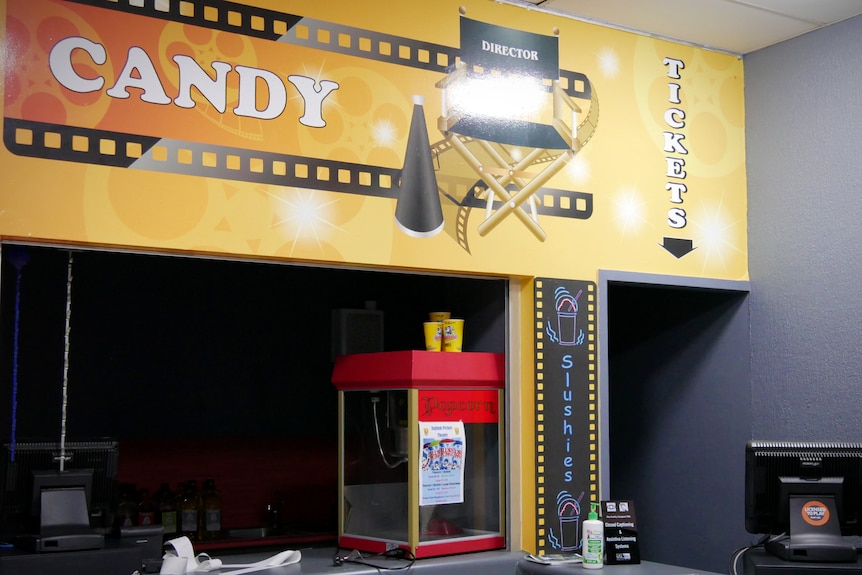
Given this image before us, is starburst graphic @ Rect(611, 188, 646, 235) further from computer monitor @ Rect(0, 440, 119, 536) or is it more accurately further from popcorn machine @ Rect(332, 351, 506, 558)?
computer monitor @ Rect(0, 440, 119, 536)

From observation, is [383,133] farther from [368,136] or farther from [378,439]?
[378,439]

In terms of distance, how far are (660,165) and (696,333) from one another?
1.02 metres

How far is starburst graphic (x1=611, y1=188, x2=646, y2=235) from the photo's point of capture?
4.57 metres

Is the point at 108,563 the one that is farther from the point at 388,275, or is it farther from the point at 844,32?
the point at 844,32

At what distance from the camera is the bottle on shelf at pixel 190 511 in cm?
485

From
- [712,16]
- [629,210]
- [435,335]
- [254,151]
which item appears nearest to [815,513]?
[629,210]

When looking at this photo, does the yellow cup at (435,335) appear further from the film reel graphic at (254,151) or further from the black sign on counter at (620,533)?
the black sign on counter at (620,533)

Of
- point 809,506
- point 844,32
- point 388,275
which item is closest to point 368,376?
point 388,275

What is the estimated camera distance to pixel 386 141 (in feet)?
12.9

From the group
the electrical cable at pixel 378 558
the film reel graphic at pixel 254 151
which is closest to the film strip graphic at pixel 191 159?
the film reel graphic at pixel 254 151

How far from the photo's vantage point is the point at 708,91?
195 inches

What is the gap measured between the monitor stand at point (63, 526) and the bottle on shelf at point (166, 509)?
140 centimetres

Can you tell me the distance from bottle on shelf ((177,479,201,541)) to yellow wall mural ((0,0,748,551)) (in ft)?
5.58

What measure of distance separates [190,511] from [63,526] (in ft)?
5.10
